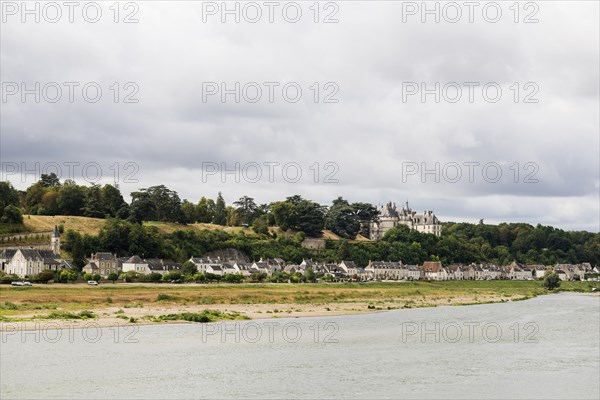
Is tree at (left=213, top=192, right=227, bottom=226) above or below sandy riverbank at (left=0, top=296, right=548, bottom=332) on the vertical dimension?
above

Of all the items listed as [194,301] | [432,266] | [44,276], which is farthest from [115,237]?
[432,266]

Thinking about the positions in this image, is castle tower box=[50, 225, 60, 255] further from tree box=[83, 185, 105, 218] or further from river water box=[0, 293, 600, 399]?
river water box=[0, 293, 600, 399]

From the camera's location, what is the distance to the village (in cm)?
9969

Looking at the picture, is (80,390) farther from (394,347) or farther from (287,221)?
(287,221)

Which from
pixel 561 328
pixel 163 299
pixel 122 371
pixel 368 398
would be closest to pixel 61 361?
pixel 122 371

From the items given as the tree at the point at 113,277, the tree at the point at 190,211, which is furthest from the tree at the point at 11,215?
the tree at the point at 190,211

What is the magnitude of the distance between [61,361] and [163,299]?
37.2m

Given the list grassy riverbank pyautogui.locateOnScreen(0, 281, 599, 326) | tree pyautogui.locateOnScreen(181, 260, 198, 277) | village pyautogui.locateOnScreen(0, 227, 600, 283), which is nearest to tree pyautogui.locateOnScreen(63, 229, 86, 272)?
village pyautogui.locateOnScreen(0, 227, 600, 283)

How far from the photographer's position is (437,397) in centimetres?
3228

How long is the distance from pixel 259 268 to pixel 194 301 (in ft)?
173

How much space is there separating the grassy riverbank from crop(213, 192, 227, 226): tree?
7169 centimetres

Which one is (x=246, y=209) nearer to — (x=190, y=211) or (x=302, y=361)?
(x=190, y=211)

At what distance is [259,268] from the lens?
424 ft

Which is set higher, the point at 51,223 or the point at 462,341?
the point at 51,223
